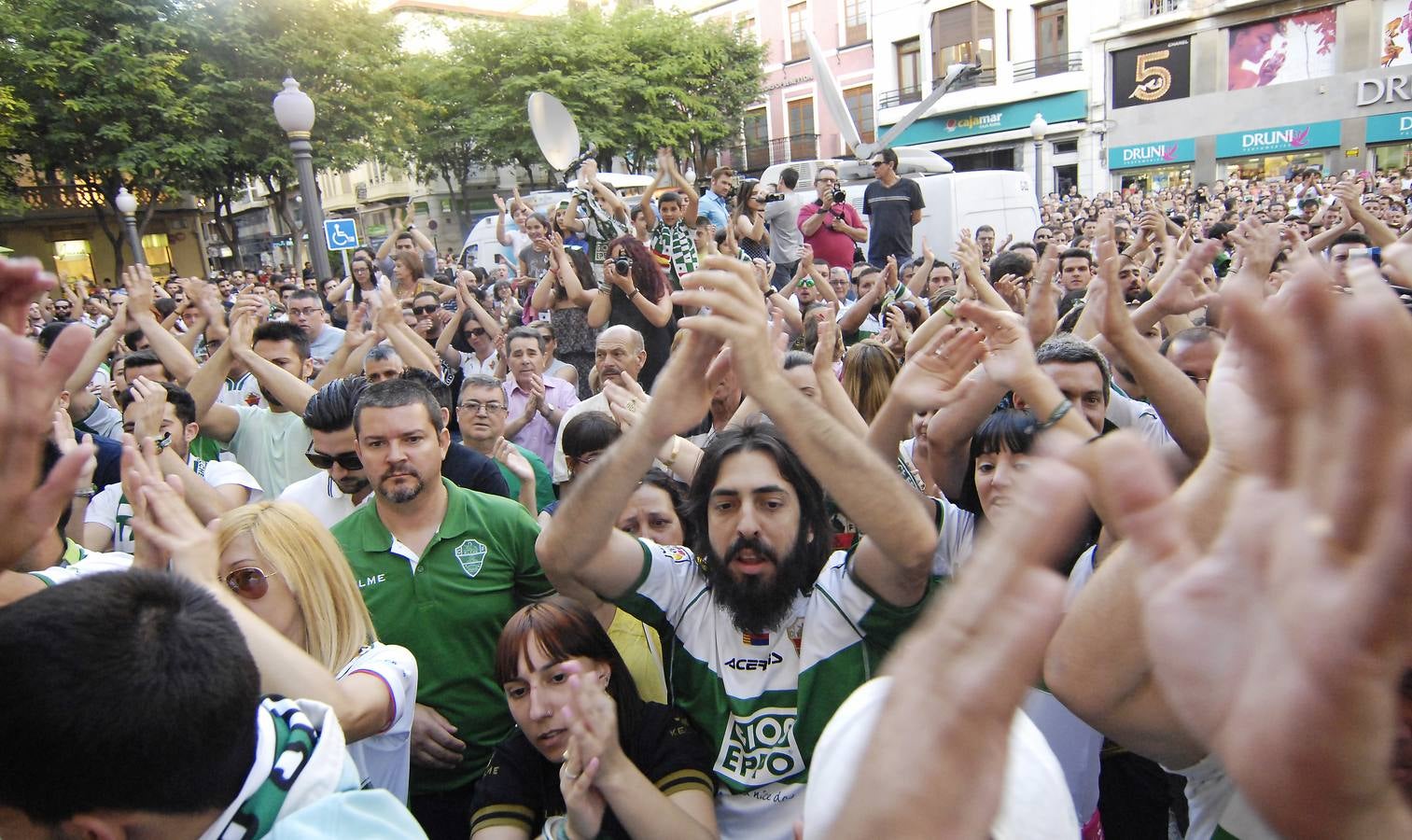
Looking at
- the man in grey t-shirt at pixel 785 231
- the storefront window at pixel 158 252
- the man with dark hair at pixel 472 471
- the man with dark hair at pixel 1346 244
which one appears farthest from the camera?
the storefront window at pixel 158 252

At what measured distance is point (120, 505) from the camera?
3.38m

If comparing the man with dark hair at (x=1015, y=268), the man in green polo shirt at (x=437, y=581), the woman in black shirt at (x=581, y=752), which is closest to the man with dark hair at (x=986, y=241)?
the man with dark hair at (x=1015, y=268)

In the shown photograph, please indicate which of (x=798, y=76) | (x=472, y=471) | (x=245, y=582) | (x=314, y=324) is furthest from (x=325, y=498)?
(x=798, y=76)

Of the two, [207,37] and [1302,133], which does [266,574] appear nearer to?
[207,37]

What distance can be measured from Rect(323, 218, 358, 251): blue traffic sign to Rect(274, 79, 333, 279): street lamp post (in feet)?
2.12

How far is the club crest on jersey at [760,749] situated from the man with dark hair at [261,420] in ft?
9.67

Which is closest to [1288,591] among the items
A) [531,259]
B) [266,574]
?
[266,574]

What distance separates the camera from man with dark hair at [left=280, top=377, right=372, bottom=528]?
326 centimetres

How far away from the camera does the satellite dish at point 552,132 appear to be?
979 centimetres

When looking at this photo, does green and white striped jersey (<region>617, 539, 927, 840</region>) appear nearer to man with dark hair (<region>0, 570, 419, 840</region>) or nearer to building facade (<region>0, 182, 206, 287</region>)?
man with dark hair (<region>0, 570, 419, 840</region>)

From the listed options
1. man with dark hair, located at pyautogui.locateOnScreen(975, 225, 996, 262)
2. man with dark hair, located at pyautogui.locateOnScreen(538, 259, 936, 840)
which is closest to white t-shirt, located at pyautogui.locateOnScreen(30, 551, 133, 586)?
man with dark hair, located at pyautogui.locateOnScreen(538, 259, 936, 840)

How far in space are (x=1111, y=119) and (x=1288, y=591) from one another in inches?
1354

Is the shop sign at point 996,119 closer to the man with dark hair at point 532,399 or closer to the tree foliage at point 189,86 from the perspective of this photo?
the tree foliage at point 189,86

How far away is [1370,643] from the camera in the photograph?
2.19 ft
